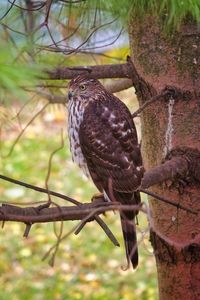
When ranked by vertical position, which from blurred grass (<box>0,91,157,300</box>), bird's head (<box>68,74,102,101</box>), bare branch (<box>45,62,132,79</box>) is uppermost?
bare branch (<box>45,62,132,79</box>)

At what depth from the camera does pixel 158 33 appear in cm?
205

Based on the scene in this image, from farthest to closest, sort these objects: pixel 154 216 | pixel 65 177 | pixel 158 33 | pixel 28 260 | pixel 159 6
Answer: pixel 65 177 → pixel 28 260 → pixel 154 216 → pixel 158 33 → pixel 159 6

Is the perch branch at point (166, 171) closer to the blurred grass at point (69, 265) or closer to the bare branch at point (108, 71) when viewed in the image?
the bare branch at point (108, 71)

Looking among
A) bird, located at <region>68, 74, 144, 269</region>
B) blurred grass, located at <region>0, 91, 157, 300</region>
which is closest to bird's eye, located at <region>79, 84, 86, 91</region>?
bird, located at <region>68, 74, 144, 269</region>

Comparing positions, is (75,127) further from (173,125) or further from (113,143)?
(173,125)

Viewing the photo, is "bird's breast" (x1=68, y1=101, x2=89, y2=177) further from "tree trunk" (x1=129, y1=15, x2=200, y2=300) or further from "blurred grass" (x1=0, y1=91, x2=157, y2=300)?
"blurred grass" (x1=0, y1=91, x2=157, y2=300)

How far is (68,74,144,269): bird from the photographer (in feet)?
7.29

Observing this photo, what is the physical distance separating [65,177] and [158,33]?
3940 mm

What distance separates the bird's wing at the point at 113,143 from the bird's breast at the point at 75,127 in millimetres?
31

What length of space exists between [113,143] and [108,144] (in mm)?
14

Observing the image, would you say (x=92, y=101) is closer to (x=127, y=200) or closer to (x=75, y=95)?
(x=75, y=95)

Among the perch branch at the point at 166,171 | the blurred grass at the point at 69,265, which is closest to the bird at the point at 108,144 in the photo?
the perch branch at the point at 166,171

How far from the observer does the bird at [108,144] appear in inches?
87.5

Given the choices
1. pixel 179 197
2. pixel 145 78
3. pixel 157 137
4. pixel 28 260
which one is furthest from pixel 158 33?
pixel 28 260
